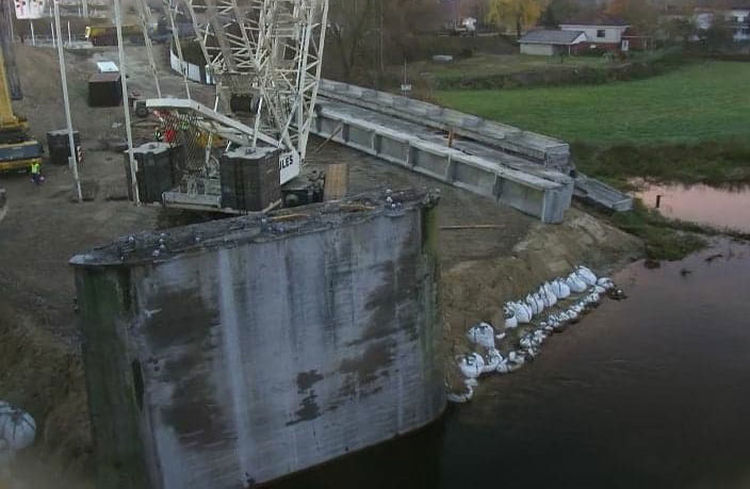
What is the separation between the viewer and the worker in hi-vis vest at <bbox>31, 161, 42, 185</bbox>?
24.7m

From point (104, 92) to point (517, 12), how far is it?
164 feet

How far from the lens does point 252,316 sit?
42.1 feet

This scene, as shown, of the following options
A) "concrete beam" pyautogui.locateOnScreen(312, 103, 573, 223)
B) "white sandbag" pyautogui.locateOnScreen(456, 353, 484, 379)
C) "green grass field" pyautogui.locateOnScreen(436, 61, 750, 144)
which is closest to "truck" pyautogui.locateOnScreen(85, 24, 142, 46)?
"green grass field" pyautogui.locateOnScreen(436, 61, 750, 144)

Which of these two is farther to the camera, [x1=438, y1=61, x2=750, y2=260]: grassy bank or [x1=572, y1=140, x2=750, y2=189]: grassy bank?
[x1=572, y1=140, x2=750, y2=189]: grassy bank

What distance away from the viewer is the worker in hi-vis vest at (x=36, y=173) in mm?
24734

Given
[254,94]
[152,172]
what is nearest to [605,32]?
[254,94]

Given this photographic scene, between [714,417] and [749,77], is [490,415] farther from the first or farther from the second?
[749,77]

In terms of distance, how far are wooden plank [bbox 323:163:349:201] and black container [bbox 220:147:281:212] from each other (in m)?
2.05

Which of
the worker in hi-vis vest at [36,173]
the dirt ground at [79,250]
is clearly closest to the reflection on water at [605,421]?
the dirt ground at [79,250]

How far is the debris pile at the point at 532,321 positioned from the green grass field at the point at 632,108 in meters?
15.1

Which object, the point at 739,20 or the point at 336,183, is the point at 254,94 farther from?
the point at 739,20

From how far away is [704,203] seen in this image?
27.6 meters

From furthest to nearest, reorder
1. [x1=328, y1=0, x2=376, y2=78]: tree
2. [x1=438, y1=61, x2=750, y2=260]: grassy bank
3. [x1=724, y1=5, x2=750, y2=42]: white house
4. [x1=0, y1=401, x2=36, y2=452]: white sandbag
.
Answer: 1. [x1=724, y1=5, x2=750, y2=42]: white house
2. [x1=328, y1=0, x2=376, y2=78]: tree
3. [x1=438, y1=61, x2=750, y2=260]: grassy bank
4. [x1=0, y1=401, x2=36, y2=452]: white sandbag

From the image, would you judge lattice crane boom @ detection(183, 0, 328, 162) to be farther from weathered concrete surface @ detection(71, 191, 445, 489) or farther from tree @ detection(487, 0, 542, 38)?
tree @ detection(487, 0, 542, 38)
